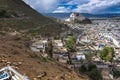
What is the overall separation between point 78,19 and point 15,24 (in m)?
117

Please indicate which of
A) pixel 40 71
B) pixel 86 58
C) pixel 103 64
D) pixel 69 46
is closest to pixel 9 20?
pixel 69 46

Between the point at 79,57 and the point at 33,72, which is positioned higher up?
the point at 33,72

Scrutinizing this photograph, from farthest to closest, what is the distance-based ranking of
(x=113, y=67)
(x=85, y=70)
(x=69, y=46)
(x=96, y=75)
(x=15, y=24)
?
(x=15, y=24), (x=69, y=46), (x=113, y=67), (x=85, y=70), (x=96, y=75)

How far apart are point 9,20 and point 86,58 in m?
21.8

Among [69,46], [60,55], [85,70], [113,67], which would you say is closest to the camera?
[85,70]

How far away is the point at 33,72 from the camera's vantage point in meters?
12.6

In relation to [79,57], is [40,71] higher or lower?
higher

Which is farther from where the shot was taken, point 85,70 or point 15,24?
point 15,24

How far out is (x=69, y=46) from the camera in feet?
149

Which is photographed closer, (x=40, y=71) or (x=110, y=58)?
(x=40, y=71)

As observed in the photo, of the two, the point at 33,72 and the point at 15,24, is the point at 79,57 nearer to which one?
the point at 15,24

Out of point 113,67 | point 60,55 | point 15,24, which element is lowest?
point 113,67

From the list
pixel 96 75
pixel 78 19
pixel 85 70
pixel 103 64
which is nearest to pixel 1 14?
pixel 103 64

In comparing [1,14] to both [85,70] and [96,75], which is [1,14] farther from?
[96,75]
